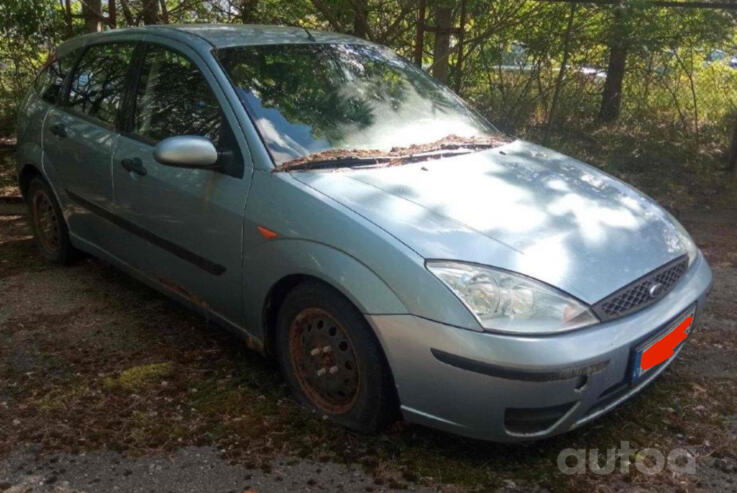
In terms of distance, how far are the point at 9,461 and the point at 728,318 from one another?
3.72 metres

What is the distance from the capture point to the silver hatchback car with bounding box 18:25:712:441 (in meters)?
2.52

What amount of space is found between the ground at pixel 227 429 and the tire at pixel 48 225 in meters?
0.78

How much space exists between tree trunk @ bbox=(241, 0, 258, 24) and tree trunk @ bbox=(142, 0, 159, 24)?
0.88 m

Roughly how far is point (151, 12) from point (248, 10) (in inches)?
39.7

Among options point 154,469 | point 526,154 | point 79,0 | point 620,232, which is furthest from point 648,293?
point 79,0

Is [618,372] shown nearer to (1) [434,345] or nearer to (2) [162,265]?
(1) [434,345]

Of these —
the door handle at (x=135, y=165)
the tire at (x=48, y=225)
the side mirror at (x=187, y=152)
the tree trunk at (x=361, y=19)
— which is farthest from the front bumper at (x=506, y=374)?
the tree trunk at (x=361, y=19)

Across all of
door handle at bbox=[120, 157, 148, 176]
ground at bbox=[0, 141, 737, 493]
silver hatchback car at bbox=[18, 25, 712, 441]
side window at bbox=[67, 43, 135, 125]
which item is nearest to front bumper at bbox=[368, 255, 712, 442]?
silver hatchback car at bbox=[18, 25, 712, 441]

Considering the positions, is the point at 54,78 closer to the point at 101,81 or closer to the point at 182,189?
the point at 101,81

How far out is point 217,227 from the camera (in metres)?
3.26

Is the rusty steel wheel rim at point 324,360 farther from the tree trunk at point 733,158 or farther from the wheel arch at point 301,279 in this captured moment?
the tree trunk at point 733,158

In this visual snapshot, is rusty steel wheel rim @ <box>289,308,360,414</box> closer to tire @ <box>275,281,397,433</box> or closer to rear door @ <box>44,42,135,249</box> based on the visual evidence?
tire @ <box>275,281,397,433</box>

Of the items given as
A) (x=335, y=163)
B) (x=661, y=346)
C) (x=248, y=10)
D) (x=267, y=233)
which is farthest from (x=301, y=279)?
(x=248, y=10)

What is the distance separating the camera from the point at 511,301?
251 cm
